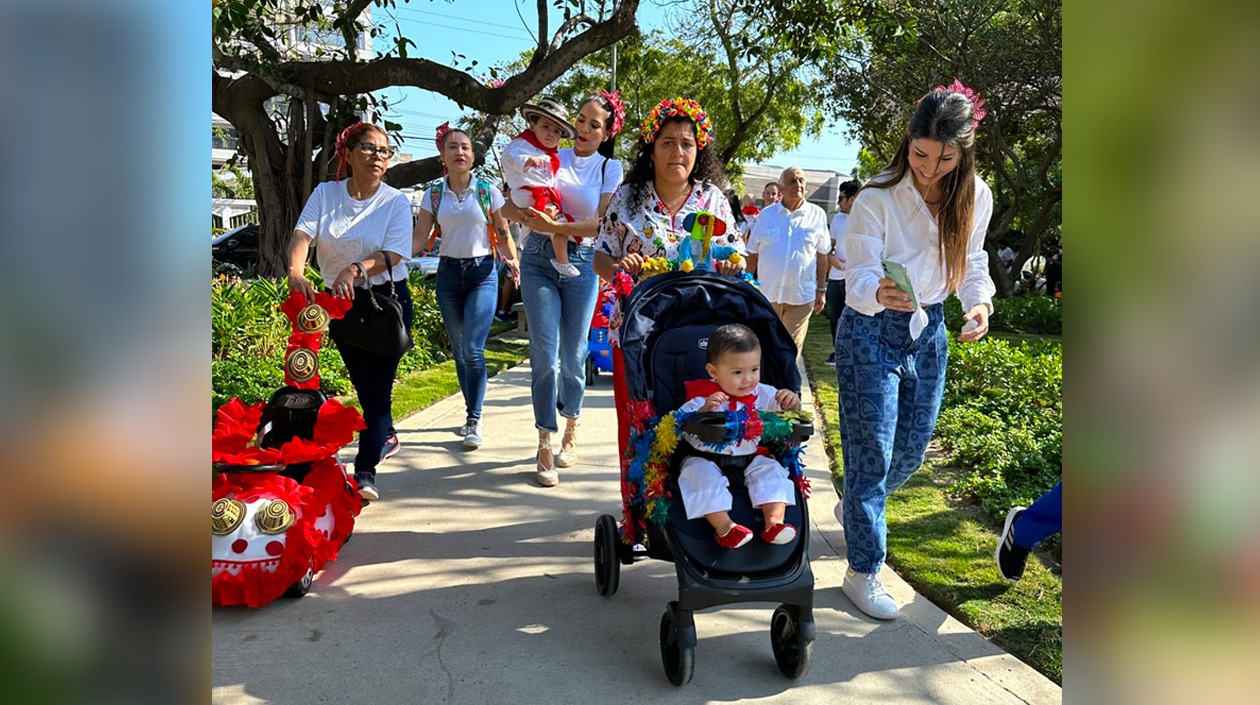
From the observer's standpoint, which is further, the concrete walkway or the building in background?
the building in background

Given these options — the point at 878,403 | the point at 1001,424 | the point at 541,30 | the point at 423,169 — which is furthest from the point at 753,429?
the point at 423,169

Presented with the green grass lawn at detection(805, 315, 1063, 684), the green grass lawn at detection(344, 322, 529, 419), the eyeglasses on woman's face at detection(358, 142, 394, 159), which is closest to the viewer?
the green grass lawn at detection(805, 315, 1063, 684)

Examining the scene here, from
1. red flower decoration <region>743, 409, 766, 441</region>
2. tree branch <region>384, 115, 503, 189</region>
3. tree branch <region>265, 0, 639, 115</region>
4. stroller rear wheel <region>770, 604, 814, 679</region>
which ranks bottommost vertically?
stroller rear wheel <region>770, 604, 814, 679</region>

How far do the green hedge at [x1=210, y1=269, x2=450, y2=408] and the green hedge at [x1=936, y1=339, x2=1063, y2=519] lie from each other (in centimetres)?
508

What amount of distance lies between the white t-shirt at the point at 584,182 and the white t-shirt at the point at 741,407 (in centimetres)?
204

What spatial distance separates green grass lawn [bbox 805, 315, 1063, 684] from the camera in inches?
139

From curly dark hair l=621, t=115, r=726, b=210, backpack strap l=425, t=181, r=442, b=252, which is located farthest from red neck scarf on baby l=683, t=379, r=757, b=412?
backpack strap l=425, t=181, r=442, b=252

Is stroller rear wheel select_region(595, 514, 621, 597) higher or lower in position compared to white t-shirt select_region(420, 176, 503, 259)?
lower

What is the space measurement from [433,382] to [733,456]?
6.12 m

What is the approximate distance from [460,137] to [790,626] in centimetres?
408

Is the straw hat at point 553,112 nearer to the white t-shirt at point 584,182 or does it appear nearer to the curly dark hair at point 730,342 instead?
the white t-shirt at point 584,182

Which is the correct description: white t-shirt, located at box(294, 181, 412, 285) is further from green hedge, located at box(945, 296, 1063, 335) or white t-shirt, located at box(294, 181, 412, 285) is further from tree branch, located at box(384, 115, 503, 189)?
green hedge, located at box(945, 296, 1063, 335)
